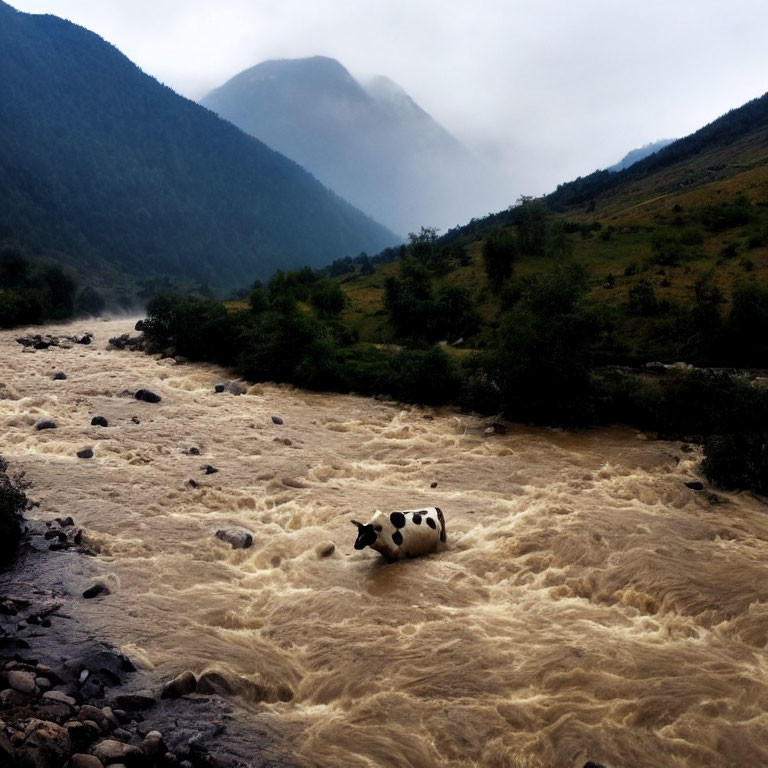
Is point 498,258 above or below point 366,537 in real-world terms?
above

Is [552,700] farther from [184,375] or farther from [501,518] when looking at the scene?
[184,375]

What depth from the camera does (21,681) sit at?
812cm

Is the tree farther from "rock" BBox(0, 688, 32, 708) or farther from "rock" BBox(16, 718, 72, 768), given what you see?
"rock" BBox(16, 718, 72, 768)

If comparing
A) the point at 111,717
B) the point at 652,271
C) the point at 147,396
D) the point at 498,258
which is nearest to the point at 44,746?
the point at 111,717

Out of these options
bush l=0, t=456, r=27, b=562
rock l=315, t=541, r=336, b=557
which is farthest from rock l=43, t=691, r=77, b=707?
rock l=315, t=541, r=336, b=557

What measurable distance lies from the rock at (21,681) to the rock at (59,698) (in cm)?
23

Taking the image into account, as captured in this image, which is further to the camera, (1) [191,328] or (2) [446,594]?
(1) [191,328]

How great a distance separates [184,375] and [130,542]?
2230cm

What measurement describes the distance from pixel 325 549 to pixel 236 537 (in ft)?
6.80

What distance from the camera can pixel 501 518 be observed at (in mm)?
15148

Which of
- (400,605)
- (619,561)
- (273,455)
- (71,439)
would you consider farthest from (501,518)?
(71,439)

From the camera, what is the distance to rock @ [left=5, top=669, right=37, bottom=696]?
8023 mm

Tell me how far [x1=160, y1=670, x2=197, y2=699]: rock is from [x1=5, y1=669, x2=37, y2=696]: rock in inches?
67.1

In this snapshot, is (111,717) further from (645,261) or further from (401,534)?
(645,261)
